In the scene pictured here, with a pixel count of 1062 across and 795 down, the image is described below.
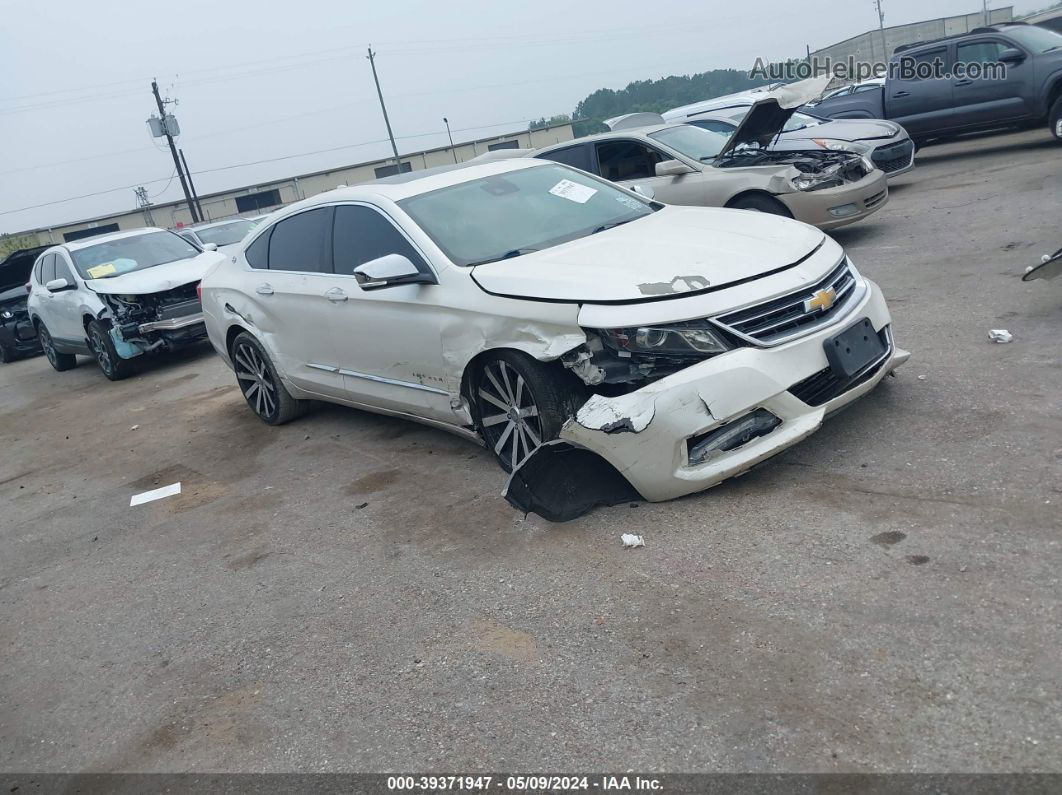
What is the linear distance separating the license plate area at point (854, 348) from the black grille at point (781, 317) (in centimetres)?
11

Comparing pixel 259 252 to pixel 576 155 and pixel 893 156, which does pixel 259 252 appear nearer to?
pixel 576 155

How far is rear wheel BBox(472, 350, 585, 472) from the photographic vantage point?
440 centimetres

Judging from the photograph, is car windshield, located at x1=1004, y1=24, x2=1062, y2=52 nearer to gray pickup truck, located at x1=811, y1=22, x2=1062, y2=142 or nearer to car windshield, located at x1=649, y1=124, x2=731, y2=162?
gray pickup truck, located at x1=811, y1=22, x2=1062, y2=142

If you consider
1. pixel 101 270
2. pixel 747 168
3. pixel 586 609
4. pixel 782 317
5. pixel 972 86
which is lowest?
pixel 586 609

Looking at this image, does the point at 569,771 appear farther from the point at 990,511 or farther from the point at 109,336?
the point at 109,336

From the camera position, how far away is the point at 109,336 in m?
10.9

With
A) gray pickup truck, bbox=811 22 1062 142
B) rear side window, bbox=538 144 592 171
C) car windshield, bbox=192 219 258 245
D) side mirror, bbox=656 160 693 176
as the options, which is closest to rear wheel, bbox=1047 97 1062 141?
gray pickup truck, bbox=811 22 1062 142

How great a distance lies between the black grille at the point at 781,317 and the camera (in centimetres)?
406

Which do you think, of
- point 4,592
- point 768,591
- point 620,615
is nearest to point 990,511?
point 768,591

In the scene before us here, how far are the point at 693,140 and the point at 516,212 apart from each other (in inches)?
221

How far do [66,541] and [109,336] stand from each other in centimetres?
582

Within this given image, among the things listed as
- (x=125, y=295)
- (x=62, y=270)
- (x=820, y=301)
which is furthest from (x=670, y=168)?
(x=62, y=270)

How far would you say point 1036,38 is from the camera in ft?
42.5

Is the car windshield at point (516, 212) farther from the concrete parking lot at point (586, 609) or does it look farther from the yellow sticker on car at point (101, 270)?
the yellow sticker on car at point (101, 270)
